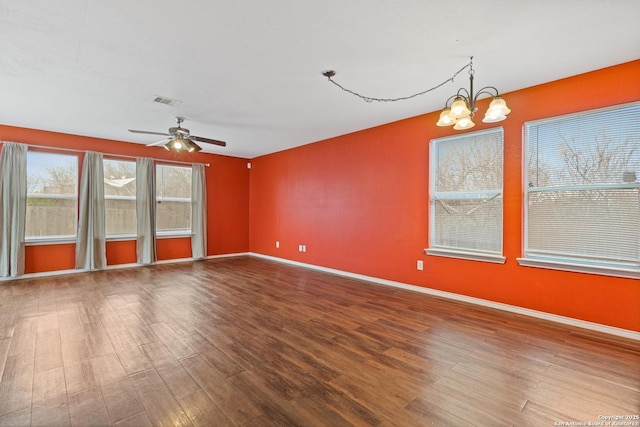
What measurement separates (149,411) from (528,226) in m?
3.83

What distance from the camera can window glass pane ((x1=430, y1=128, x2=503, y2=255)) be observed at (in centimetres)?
342

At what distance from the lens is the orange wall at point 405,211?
2764mm

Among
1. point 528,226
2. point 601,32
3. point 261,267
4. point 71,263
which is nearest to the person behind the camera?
point 601,32

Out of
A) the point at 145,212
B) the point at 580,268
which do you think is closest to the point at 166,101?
the point at 145,212

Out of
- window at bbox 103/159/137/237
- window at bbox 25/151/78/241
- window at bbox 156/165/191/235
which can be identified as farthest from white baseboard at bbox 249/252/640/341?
window at bbox 25/151/78/241

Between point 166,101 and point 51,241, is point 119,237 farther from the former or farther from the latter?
point 166,101

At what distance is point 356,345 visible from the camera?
2.46 meters

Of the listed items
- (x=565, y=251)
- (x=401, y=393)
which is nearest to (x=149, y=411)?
(x=401, y=393)

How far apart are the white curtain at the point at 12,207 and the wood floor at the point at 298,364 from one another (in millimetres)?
1353

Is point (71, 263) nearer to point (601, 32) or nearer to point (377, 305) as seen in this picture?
point (377, 305)

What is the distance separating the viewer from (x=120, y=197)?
5.61 m

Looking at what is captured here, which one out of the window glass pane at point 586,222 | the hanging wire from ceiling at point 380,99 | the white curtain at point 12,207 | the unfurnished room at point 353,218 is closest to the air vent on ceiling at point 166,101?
the unfurnished room at point 353,218

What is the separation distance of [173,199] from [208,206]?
2.60 feet

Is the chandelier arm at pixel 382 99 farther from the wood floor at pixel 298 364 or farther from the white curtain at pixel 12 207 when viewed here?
the white curtain at pixel 12 207
